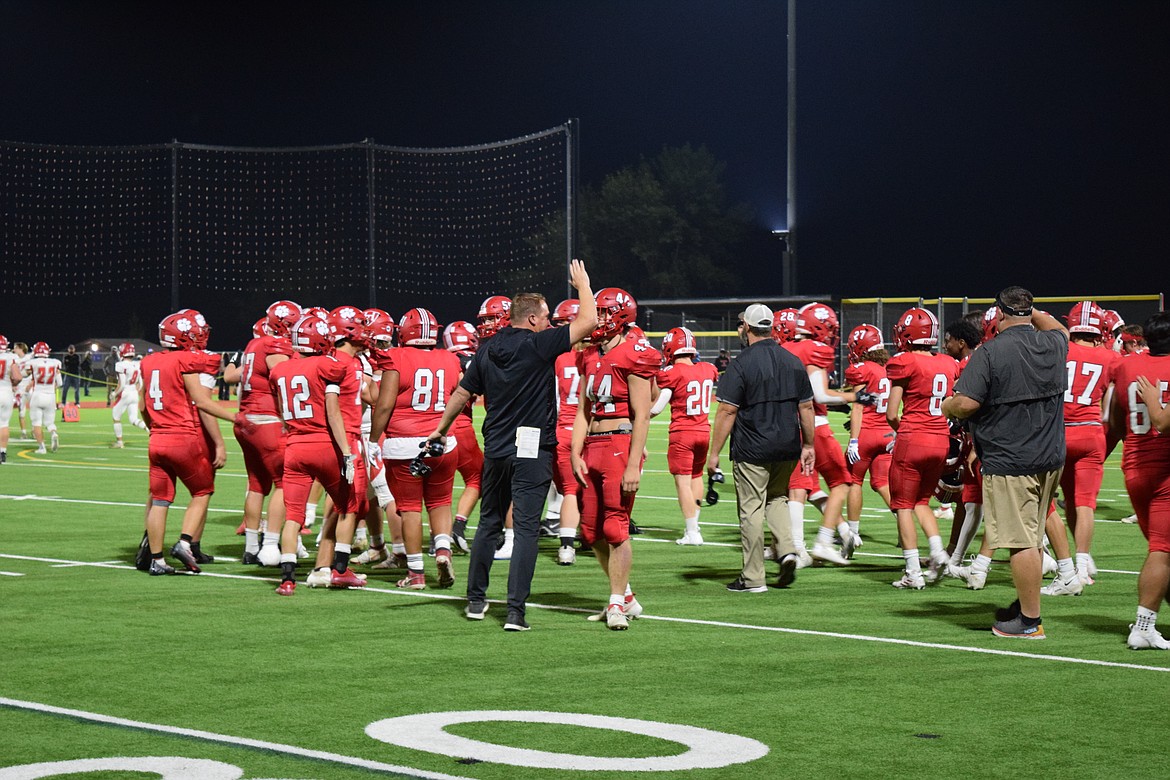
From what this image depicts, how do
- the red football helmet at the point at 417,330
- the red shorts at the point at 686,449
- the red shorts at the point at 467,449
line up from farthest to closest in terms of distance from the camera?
the red shorts at the point at 686,449, the red shorts at the point at 467,449, the red football helmet at the point at 417,330

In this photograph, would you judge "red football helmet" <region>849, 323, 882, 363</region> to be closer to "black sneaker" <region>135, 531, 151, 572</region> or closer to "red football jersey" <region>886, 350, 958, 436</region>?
"red football jersey" <region>886, 350, 958, 436</region>

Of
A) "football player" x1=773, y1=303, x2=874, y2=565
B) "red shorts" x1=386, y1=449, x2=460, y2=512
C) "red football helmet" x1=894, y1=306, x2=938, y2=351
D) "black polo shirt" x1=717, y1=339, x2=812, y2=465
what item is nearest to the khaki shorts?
"black polo shirt" x1=717, y1=339, x2=812, y2=465

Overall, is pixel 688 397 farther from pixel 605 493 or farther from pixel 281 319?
pixel 605 493

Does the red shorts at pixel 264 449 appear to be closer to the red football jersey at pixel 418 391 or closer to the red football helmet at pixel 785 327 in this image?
the red football jersey at pixel 418 391

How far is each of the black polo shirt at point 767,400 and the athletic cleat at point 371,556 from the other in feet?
11.4

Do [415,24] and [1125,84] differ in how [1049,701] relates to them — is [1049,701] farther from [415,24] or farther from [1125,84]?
[415,24]

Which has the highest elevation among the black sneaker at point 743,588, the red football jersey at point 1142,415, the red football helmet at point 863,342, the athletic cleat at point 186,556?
the red football helmet at point 863,342

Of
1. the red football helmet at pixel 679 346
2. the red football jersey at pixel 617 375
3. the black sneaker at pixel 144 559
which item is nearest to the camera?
the red football jersey at pixel 617 375

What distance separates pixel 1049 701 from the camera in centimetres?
688

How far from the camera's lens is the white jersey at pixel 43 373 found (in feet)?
84.8

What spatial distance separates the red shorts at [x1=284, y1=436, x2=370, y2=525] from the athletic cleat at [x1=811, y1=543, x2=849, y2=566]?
Answer: 412 centimetres

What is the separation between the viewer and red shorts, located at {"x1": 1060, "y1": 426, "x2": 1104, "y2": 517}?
35.8 feet

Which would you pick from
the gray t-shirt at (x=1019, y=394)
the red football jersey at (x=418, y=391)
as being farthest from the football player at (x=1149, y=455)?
the red football jersey at (x=418, y=391)

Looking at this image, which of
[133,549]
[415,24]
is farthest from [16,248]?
[133,549]
